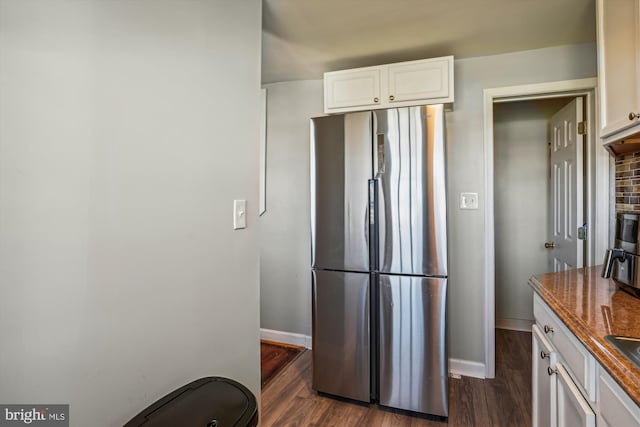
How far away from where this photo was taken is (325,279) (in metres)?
2.09

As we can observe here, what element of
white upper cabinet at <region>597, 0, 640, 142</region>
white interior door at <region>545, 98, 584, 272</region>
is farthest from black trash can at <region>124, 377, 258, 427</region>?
white interior door at <region>545, 98, 584, 272</region>

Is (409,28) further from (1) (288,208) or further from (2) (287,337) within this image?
(2) (287,337)

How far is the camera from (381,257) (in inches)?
77.2

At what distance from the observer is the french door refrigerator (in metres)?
1.87

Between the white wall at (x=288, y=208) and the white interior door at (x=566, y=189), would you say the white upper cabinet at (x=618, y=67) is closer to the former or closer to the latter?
the white interior door at (x=566, y=189)

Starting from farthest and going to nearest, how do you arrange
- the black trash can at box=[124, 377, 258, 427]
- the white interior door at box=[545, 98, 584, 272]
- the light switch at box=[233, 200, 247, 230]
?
the white interior door at box=[545, 98, 584, 272] → the light switch at box=[233, 200, 247, 230] → the black trash can at box=[124, 377, 258, 427]

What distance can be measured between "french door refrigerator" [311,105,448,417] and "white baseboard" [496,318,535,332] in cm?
180

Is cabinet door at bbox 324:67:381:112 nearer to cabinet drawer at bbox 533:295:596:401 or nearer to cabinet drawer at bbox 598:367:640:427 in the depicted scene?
cabinet drawer at bbox 533:295:596:401

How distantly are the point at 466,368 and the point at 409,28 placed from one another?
2321mm

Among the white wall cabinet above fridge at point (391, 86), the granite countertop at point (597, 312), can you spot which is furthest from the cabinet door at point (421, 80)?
the granite countertop at point (597, 312)

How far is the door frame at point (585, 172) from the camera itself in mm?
1998

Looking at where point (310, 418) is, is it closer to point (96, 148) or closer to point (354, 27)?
point (96, 148)

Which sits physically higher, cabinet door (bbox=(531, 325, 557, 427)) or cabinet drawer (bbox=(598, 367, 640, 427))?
cabinet drawer (bbox=(598, 367, 640, 427))

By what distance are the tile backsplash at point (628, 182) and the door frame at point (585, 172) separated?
4.0 inches
